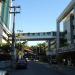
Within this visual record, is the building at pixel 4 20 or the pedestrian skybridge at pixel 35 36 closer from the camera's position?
the building at pixel 4 20

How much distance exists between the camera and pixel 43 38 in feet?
334

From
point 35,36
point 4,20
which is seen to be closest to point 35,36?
point 35,36

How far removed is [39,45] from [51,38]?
48876 mm

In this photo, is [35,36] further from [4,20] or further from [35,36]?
[4,20]

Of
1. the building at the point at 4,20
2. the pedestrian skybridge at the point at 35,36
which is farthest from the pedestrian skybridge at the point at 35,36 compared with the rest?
the building at the point at 4,20

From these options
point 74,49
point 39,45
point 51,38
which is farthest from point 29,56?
point 74,49

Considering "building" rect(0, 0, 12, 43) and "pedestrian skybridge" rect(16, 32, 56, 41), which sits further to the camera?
"pedestrian skybridge" rect(16, 32, 56, 41)

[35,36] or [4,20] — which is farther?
[35,36]

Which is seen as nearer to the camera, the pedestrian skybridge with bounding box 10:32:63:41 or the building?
the building

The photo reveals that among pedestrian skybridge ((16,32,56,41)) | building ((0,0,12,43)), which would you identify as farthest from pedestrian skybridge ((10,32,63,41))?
building ((0,0,12,43))

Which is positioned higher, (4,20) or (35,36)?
(4,20)

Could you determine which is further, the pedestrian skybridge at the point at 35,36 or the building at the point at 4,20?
the pedestrian skybridge at the point at 35,36

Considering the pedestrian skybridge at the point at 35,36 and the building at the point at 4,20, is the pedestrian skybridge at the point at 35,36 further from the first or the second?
the building at the point at 4,20

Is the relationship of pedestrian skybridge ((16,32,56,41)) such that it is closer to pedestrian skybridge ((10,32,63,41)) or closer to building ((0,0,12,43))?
pedestrian skybridge ((10,32,63,41))
